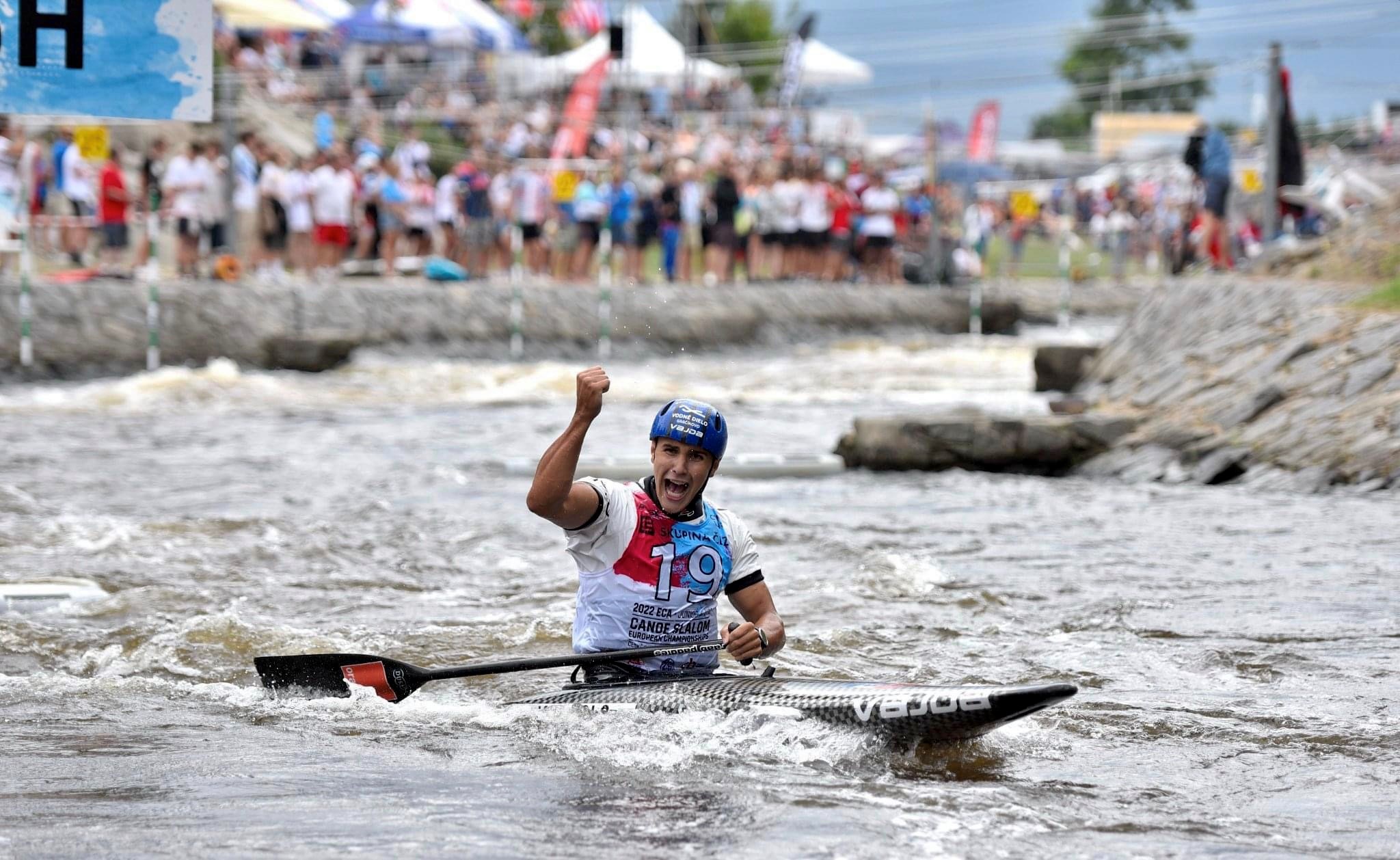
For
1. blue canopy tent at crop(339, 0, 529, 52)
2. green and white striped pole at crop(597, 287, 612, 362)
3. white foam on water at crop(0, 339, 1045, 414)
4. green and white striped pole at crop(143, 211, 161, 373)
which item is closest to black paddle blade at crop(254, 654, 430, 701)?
white foam on water at crop(0, 339, 1045, 414)

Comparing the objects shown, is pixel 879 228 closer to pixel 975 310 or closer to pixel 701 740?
pixel 975 310

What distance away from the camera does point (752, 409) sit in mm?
17469

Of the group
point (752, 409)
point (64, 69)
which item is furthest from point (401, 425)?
point (64, 69)

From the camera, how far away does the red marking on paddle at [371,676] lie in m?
6.26

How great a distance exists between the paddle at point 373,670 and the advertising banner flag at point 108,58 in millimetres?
3150

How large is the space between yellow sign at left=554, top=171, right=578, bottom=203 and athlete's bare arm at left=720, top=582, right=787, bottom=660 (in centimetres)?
1622

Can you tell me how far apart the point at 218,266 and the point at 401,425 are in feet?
16.4

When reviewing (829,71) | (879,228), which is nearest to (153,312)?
(879,228)

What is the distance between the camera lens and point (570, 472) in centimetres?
536

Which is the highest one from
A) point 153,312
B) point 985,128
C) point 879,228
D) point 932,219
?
point 985,128

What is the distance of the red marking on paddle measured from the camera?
20.5 feet

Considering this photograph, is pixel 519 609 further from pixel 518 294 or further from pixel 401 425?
pixel 518 294

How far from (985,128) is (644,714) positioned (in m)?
35.1

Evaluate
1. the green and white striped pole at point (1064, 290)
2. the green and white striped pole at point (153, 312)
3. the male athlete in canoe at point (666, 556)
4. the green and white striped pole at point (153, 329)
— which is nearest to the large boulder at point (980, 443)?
the male athlete in canoe at point (666, 556)
